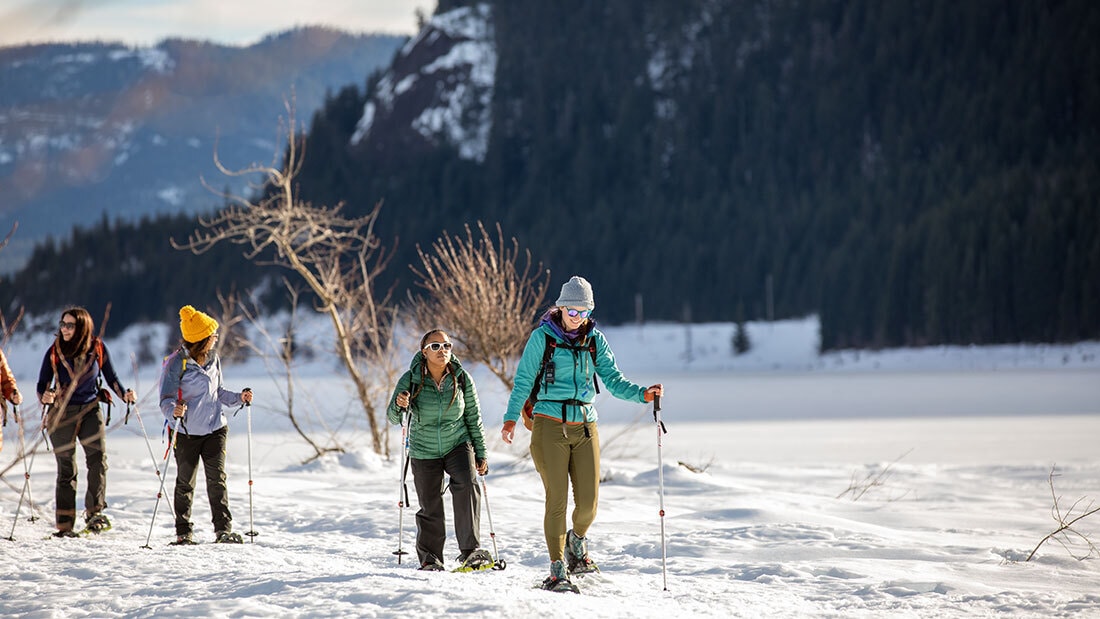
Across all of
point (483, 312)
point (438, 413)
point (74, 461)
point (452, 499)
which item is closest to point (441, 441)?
point (438, 413)

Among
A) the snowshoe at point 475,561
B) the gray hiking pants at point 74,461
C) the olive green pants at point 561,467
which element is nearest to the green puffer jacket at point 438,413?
the olive green pants at point 561,467

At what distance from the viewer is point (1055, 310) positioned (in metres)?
80.2

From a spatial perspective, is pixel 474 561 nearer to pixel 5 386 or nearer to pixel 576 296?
pixel 576 296

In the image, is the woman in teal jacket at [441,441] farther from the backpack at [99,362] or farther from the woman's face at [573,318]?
the backpack at [99,362]

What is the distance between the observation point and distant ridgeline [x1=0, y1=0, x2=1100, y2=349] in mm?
87438

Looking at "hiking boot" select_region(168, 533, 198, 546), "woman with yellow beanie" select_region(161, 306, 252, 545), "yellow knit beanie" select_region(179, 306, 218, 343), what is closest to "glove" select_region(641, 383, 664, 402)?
"woman with yellow beanie" select_region(161, 306, 252, 545)

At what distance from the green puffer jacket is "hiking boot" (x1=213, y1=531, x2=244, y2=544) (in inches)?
79.9

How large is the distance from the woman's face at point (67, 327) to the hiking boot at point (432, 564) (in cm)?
338

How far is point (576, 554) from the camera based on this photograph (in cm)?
761

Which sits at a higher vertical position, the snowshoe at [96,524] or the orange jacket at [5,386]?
the orange jacket at [5,386]

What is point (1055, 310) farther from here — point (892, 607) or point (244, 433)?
point (892, 607)

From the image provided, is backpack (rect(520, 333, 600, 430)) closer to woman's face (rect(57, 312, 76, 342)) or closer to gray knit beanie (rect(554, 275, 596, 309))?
gray knit beanie (rect(554, 275, 596, 309))

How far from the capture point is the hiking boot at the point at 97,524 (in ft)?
30.9

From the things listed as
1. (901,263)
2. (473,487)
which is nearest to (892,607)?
(473,487)
